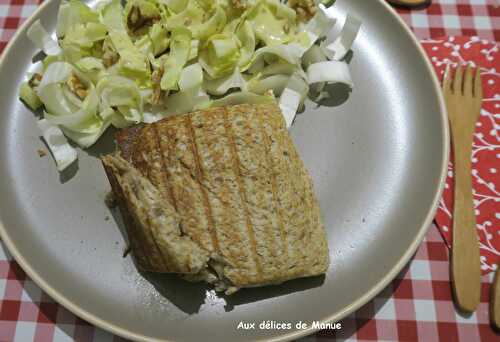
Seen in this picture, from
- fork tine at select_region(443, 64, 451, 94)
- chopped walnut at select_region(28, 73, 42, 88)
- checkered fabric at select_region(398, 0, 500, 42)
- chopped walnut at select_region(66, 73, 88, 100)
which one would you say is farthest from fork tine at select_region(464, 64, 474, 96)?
chopped walnut at select_region(28, 73, 42, 88)

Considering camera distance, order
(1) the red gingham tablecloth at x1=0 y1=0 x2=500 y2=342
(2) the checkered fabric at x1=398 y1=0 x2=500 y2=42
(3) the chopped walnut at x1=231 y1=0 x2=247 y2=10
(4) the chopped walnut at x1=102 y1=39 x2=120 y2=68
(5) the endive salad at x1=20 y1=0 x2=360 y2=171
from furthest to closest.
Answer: (2) the checkered fabric at x1=398 y1=0 x2=500 y2=42
(3) the chopped walnut at x1=231 y1=0 x2=247 y2=10
(4) the chopped walnut at x1=102 y1=39 x2=120 y2=68
(5) the endive salad at x1=20 y1=0 x2=360 y2=171
(1) the red gingham tablecloth at x1=0 y1=0 x2=500 y2=342

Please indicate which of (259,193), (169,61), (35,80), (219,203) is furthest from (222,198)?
(35,80)

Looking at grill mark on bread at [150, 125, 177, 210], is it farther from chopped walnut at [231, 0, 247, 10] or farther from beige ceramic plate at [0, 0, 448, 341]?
chopped walnut at [231, 0, 247, 10]

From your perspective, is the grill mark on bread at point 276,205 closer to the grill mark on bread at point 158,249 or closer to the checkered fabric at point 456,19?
the grill mark on bread at point 158,249

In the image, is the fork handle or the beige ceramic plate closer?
the beige ceramic plate

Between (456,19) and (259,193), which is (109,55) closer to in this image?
(259,193)

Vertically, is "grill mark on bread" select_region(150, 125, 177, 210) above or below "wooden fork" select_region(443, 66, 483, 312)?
above

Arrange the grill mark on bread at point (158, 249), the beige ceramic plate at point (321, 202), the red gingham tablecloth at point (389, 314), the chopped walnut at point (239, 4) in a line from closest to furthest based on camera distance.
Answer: the grill mark on bread at point (158, 249) < the beige ceramic plate at point (321, 202) < the red gingham tablecloth at point (389, 314) < the chopped walnut at point (239, 4)

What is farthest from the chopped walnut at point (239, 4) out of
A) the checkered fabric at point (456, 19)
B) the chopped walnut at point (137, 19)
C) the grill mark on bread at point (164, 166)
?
the checkered fabric at point (456, 19)
